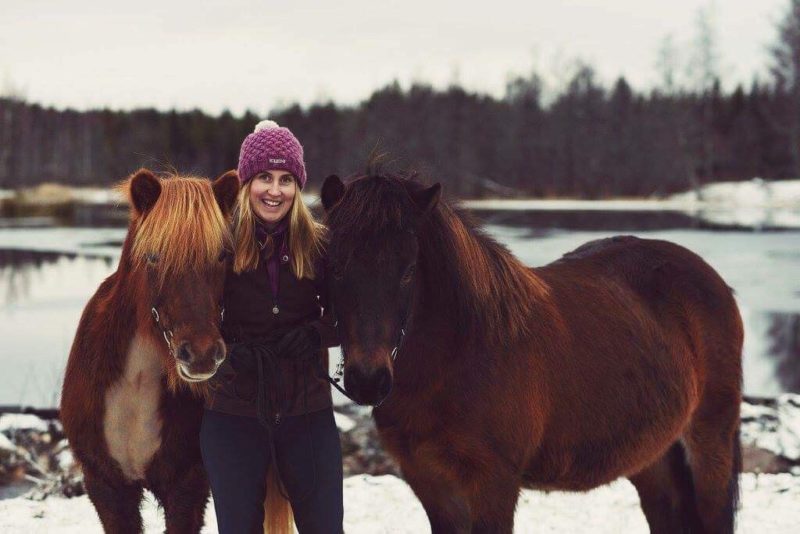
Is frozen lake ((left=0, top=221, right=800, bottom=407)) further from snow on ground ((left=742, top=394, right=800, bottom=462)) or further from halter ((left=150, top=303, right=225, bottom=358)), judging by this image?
halter ((left=150, top=303, right=225, bottom=358))

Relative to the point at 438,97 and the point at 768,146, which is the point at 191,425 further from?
the point at 438,97

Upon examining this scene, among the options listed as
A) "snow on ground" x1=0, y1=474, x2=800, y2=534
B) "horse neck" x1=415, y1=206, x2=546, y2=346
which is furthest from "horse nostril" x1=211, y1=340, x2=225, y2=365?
"snow on ground" x1=0, y1=474, x2=800, y2=534

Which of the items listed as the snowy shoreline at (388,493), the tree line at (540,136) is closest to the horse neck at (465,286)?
the snowy shoreline at (388,493)

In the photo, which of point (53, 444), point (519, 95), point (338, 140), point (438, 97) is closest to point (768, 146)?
point (519, 95)

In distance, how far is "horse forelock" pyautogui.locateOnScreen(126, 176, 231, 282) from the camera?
2430 millimetres

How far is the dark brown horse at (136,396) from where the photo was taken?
2.59 meters

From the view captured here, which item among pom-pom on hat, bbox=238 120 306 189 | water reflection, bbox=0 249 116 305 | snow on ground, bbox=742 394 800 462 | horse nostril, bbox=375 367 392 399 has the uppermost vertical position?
pom-pom on hat, bbox=238 120 306 189

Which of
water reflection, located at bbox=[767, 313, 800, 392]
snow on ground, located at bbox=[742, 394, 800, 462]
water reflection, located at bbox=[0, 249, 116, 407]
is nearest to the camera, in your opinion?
snow on ground, located at bbox=[742, 394, 800, 462]

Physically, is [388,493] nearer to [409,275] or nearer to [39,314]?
[409,275]

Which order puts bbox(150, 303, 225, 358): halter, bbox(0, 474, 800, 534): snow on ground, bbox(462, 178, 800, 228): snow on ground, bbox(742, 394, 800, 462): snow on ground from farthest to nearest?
bbox(462, 178, 800, 228): snow on ground
bbox(742, 394, 800, 462): snow on ground
bbox(0, 474, 800, 534): snow on ground
bbox(150, 303, 225, 358): halter

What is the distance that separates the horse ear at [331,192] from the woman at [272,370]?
9cm

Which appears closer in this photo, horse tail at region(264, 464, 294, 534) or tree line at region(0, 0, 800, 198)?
horse tail at region(264, 464, 294, 534)

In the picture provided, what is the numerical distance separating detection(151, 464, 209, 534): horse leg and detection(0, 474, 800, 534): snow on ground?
170 centimetres

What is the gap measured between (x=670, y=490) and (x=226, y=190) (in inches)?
101
